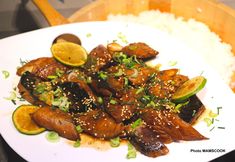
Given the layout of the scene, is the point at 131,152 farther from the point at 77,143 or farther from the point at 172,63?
the point at 172,63

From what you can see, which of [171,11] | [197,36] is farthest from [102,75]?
[171,11]

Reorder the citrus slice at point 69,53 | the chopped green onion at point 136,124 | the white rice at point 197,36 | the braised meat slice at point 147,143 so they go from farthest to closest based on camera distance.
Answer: the white rice at point 197,36
the citrus slice at point 69,53
the chopped green onion at point 136,124
the braised meat slice at point 147,143

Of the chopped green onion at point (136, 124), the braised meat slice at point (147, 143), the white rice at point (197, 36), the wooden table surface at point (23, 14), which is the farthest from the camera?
the wooden table surface at point (23, 14)

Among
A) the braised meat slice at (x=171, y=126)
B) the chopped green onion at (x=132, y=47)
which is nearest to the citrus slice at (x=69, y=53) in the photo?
the chopped green onion at (x=132, y=47)

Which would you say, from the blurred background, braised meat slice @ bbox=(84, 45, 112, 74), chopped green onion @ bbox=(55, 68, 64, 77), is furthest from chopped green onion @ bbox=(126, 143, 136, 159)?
the blurred background

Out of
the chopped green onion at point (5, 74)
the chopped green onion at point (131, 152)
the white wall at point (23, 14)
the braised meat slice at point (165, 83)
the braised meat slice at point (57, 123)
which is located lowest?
the white wall at point (23, 14)

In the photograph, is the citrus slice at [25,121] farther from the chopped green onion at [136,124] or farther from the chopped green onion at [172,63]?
the chopped green onion at [172,63]
